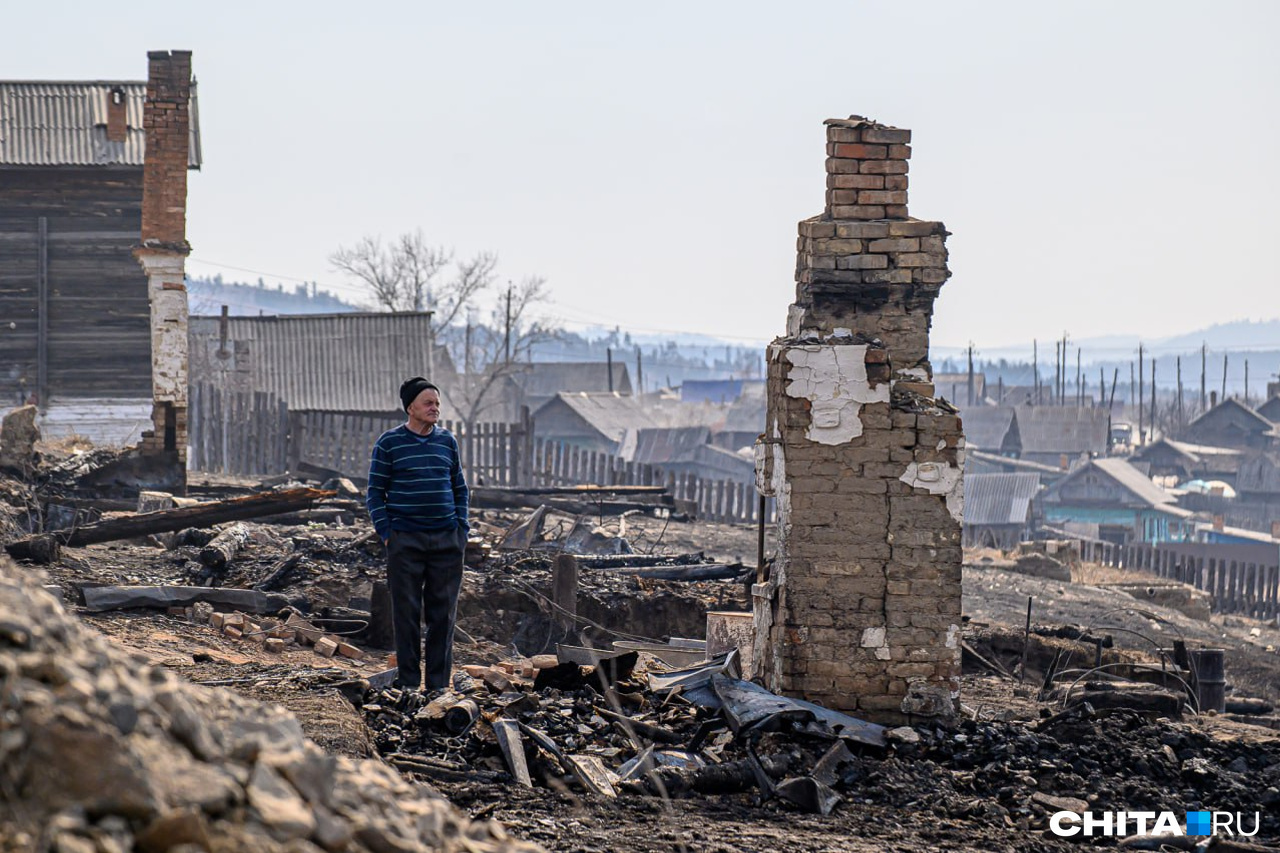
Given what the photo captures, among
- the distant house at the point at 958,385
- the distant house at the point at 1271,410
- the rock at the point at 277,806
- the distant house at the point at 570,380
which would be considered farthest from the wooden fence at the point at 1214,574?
the distant house at the point at 958,385

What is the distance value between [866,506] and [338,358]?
2061 centimetres

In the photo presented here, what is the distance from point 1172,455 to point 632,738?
65.0 meters

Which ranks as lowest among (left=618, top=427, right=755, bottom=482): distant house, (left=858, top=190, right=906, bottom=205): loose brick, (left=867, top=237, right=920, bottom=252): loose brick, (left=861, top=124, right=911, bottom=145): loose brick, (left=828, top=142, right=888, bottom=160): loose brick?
(left=618, top=427, right=755, bottom=482): distant house

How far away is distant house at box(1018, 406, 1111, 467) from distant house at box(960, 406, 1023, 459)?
746mm

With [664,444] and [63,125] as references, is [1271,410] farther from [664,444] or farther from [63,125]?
[63,125]

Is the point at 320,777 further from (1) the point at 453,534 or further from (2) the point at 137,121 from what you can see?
(2) the point at 137,121

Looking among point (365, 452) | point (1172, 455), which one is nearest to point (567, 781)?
point (365, 452)

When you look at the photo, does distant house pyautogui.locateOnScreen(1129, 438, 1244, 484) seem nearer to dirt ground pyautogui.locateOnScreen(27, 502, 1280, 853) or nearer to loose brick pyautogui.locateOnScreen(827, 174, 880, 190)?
dirt ground pyautogui.locateOnScreen(27, 502, 1280, 853)

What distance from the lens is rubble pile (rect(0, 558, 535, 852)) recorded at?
8.64 feet

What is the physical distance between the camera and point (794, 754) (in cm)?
577

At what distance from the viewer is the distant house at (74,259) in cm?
2023

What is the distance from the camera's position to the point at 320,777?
3057mm

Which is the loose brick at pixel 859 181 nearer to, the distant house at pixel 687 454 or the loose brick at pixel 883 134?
the loose brick at pixel 883 134

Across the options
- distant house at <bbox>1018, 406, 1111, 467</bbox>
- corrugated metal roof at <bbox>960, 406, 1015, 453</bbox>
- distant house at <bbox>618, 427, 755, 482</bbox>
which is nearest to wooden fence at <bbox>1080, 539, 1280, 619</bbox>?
distant house at <bbox>618, 427, 755, 482</bbox>
